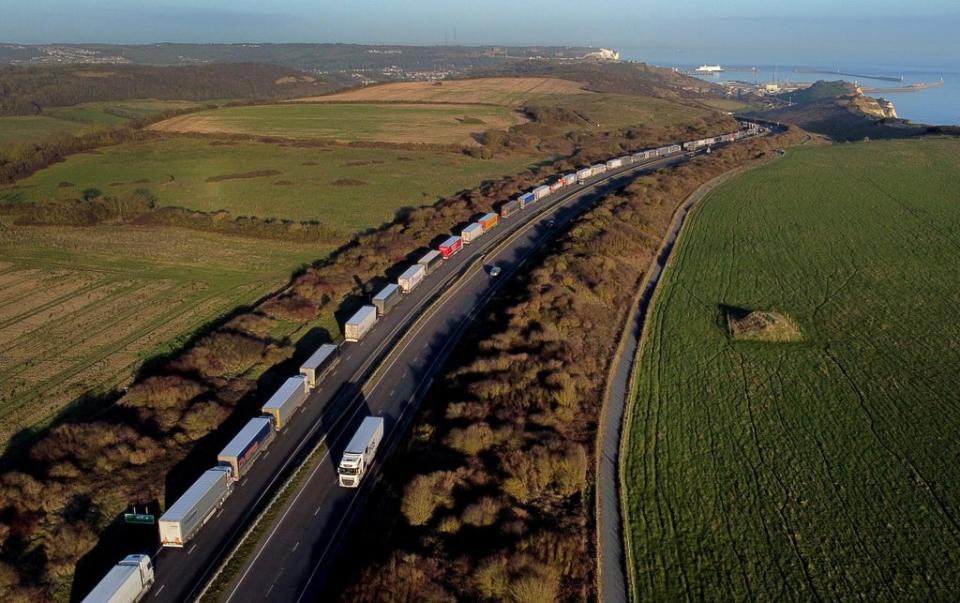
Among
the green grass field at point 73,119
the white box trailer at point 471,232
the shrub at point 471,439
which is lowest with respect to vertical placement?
the shrub at point 471,439

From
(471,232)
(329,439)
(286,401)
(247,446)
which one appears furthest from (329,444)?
(471,232)

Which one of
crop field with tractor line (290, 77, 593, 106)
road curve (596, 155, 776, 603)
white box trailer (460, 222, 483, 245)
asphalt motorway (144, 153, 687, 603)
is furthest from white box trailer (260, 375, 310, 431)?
crop field with tractor line (290, 77, 593, 106)

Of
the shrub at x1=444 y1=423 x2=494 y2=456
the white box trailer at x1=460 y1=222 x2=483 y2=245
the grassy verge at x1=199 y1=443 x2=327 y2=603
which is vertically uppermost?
the white box trailer at x1=460 y1=222 x2=483 y2=245

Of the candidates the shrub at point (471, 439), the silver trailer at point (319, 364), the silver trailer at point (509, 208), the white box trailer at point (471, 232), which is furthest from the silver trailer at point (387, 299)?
the silver trailer at point (509, 208)

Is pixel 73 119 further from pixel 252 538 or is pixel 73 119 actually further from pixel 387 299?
pixel 252 538

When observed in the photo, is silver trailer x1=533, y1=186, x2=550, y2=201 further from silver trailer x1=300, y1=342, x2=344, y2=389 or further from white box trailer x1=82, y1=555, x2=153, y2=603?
white box trailer x1=82, y1=555, x2=153, y2=603

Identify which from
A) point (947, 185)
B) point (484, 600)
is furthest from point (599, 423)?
point (947, 185)

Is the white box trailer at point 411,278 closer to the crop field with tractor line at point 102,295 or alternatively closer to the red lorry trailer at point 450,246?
the red lorry trailer at point 450,246
